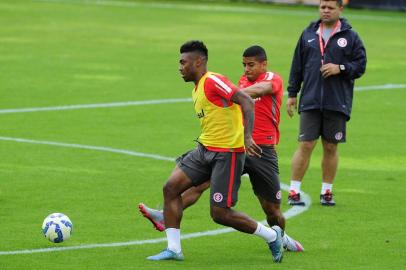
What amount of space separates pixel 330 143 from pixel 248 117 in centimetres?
365

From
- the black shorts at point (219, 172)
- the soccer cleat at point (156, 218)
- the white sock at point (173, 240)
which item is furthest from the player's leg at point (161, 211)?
the black shorts at point (219, 172)

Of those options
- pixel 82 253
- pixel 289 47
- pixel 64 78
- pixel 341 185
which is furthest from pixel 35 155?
pixel 289 47

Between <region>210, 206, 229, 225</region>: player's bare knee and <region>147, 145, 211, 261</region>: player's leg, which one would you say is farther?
<region>147, 145, 211, 261</region>: player's leg

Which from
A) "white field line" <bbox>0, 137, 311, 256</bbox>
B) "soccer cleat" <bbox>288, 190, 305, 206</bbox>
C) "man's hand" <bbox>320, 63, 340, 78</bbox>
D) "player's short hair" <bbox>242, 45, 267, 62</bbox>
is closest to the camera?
"white field line" <bbox>0, 137, 311, 256</bbox>

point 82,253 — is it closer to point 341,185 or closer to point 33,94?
point 341,185

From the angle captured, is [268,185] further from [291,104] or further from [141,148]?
[141,148]

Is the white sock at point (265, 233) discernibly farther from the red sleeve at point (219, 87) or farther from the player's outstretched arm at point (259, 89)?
the player's outstretched arm at point (259, 89)

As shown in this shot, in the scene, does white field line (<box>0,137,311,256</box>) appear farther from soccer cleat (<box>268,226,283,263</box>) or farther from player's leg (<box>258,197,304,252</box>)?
soccer cleat (<box>268,226,283,263</box>)

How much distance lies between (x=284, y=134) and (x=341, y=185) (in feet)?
13.4

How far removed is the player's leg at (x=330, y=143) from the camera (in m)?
13.4

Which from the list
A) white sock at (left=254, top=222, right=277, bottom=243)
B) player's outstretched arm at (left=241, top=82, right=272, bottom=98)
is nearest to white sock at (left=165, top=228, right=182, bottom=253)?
white sock at (left=254, top=222, right=277, bottom=243)

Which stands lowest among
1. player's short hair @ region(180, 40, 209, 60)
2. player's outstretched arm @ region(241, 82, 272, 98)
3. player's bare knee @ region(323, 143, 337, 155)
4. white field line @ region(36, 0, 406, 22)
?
white field line @ region(36, 0, 406, 22)

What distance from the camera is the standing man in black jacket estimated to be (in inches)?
527

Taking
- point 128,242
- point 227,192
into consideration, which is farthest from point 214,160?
point 128,242
